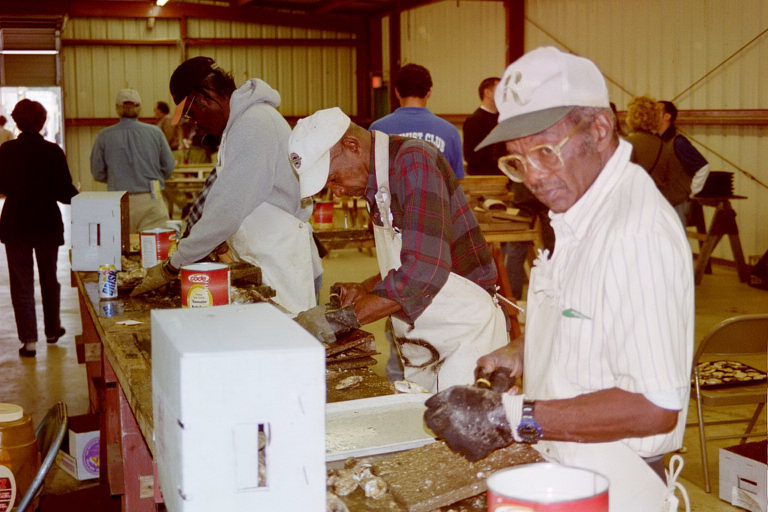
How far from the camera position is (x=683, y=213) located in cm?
934

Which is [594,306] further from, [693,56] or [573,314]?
[693,56]

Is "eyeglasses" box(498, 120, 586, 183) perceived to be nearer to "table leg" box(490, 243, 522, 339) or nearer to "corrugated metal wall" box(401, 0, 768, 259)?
"table leg" box(490, 243, 522, 339)

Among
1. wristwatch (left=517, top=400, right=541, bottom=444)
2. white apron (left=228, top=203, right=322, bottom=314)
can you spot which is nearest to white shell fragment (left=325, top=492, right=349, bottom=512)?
wristwatch (left=517, top=400, right=541, bottom=444)

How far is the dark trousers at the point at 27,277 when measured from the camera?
6797 millimetres

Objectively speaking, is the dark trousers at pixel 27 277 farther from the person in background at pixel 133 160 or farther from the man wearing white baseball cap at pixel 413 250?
the man wearing white baseball cap at pixel 413 250

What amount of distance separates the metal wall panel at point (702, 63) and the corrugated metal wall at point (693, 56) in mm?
11

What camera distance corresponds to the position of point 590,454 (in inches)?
72.7

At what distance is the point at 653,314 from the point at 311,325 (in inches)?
60.2

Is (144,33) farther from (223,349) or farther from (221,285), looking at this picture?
(223,349)

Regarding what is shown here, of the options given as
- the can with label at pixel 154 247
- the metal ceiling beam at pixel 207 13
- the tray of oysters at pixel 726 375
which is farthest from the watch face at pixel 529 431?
the metal ceiling beam at pixel 207 13

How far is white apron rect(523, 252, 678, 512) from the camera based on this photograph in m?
1.82

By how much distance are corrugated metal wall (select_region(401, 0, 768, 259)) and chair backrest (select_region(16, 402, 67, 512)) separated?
898cm

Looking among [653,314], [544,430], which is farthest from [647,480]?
[653,314]

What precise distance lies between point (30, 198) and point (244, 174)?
3.33m
